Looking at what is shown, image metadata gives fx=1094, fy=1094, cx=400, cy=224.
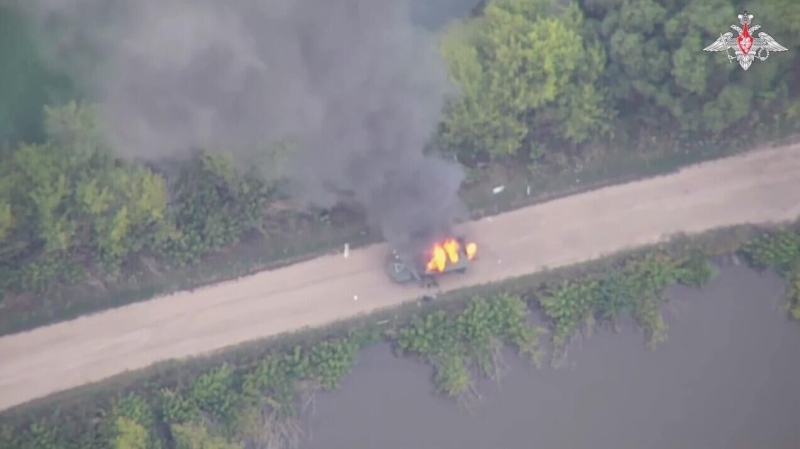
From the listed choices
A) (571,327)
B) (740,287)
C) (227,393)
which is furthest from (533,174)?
(227,393)

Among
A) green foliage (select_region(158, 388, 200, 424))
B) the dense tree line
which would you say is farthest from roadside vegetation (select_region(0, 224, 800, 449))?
the dense tree line

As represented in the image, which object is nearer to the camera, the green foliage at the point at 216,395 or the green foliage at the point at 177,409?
the green foliage at the point at 177,409

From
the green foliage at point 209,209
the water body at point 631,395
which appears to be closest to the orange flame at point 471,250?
the water body at point 631,395

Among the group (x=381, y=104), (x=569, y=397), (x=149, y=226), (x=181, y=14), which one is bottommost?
(x=569, y=397)

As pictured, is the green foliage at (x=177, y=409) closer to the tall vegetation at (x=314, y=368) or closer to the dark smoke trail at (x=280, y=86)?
the tall vegetation at (x=314, y=368)

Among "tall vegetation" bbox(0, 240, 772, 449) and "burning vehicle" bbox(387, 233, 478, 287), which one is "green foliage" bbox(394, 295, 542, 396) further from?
"burning vehicle" bbox(387, 233, 478, 287)

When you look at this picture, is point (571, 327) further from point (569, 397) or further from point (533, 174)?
point (533, 174)
